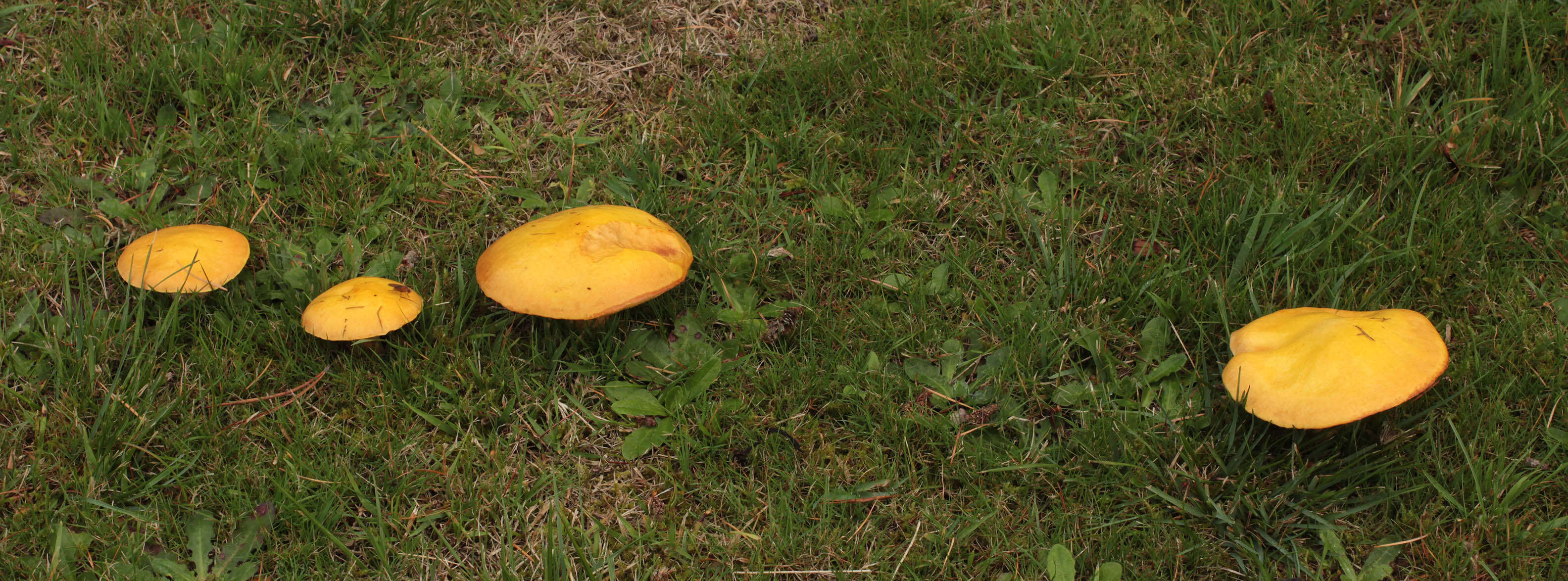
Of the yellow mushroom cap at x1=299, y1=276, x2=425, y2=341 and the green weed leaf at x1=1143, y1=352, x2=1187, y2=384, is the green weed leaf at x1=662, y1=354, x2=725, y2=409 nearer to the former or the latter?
the yellow mushroom cap at x1=299, y1=276, x2=425, y2=341

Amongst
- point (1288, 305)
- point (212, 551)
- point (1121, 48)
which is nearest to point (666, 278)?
point (212, 551)

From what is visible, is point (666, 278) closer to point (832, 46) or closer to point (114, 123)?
point (832, 46)

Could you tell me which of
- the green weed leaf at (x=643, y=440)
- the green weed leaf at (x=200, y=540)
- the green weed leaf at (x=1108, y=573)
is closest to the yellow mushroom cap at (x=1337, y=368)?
the green weed leaf at (x=1108, y=573)

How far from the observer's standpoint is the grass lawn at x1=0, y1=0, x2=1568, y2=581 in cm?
262

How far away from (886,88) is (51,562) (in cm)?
291

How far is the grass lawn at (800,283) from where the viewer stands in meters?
2.62

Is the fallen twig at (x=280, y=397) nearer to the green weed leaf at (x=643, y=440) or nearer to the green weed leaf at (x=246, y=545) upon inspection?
the green weed leaf at (x=246, y=545)

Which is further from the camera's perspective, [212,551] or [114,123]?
[114,123]

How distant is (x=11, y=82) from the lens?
12.0 ft

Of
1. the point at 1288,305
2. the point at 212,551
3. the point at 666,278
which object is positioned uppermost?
the point at 666,278

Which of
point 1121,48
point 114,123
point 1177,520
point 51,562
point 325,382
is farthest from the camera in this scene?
point 1121,48

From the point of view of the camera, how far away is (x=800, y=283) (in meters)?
3.30

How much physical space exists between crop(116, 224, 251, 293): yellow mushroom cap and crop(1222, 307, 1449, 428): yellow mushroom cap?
2.84 m

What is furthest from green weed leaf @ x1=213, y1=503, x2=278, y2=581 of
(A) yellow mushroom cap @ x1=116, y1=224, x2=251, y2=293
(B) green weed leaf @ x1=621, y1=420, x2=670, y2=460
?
(B) green weed leaf @ x1=621, y1=420, x2=670, y2=460
